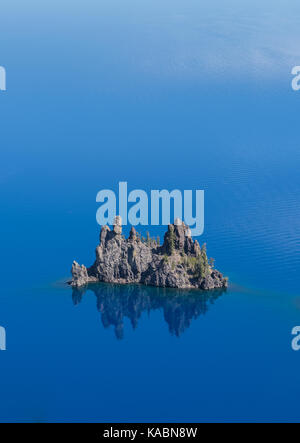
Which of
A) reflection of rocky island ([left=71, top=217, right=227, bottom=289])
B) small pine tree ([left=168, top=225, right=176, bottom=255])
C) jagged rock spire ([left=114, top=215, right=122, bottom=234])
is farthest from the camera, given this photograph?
jagged rock spire ([left=114, top=215, right=122, bottom=234])

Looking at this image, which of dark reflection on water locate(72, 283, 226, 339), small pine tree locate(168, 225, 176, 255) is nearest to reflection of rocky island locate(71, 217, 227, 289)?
small pine tree locate(168, 225, 176, 255)

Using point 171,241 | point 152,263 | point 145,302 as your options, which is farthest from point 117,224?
point 145,302

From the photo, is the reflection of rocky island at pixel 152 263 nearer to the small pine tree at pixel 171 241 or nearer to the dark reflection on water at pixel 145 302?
the small pine tree at pixel 171 241

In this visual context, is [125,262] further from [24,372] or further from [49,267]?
[24,372]

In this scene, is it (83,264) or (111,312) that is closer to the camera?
(111,312)

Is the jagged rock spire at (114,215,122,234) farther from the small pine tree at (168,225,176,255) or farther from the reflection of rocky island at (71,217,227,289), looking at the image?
the small pine tree at (168,225,176,255)
